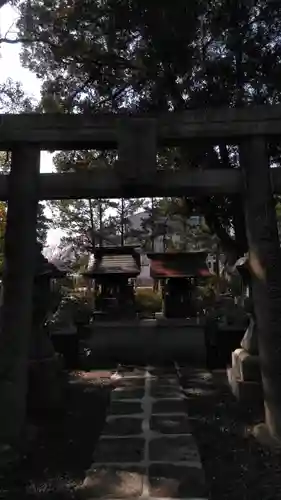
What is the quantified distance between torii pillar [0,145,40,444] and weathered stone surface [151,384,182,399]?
2732mm

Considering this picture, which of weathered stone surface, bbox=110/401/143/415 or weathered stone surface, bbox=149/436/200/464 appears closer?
weathered stone surface, bbox=149/436/200/464

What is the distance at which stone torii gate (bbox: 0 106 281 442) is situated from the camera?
5320mm

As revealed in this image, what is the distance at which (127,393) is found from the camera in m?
7.62

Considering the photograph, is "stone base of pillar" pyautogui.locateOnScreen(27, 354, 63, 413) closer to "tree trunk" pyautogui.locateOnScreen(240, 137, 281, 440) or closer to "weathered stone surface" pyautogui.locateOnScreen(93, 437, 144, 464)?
"weathered stone surface" pyautogui.locateOnScreen(93, 437, 144, 464)

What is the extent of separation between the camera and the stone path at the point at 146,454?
12.9 ft

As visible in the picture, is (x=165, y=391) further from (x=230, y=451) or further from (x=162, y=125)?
(x=162, y=125)

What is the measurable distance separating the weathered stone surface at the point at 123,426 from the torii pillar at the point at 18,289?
104 cm

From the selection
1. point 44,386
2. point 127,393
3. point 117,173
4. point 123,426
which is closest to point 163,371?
point 127,393

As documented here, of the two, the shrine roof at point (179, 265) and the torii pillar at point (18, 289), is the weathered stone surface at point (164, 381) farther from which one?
the shrine roof at point (179, 265)

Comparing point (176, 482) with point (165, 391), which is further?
point (165, 391)

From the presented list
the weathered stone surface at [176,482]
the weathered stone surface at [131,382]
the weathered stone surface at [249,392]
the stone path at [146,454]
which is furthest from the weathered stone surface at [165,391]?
the weathered stone surface at [176,482]

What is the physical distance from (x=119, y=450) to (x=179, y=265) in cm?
862

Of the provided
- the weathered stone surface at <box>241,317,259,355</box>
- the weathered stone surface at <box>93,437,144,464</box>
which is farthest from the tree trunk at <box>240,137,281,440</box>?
the weathered stone surface at <box>241,317,259,355</box>

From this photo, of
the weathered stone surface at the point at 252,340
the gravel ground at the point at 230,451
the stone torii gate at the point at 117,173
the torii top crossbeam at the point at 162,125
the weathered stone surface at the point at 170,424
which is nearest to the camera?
the gravel ground at the point at 230,451
